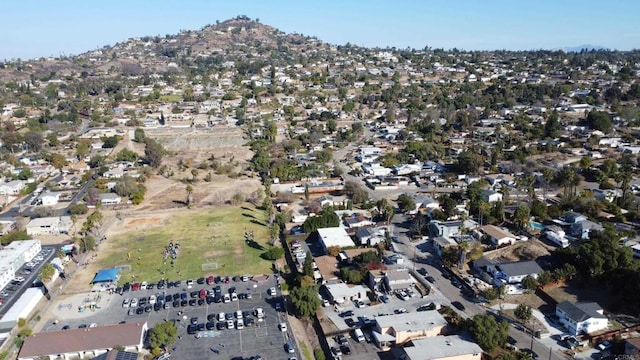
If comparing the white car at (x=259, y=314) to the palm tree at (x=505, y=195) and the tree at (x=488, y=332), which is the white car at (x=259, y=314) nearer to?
the tree at (x=488, y=332)

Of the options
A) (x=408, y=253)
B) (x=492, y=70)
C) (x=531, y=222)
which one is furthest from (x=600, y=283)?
(x=492, y=70)

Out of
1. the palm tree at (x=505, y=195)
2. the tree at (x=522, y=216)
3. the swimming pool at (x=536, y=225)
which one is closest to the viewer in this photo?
the tree at (x=522, y=216)

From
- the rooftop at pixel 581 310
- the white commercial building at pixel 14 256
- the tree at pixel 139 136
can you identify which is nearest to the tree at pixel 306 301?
the rooftop at pixel 581 310

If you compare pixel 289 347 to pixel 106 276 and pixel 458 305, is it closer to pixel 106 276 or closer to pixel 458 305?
pixel 458 305

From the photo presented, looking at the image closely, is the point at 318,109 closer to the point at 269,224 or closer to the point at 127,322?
the point at 269,224

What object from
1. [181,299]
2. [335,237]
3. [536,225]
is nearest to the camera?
[181,299]

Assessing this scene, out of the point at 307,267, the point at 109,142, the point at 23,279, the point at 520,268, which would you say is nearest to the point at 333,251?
the point at 307,267
